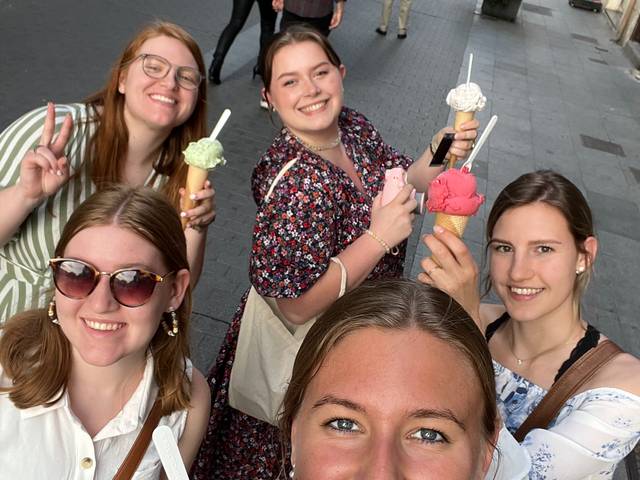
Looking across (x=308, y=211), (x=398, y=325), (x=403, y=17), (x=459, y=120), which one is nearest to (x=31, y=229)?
(x=308, y=211)

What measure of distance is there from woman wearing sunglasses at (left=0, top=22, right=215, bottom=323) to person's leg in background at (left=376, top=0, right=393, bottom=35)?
403 inches

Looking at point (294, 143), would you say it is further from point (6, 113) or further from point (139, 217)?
point (6, 113)

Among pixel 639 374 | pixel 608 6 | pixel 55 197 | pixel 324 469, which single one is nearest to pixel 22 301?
pixel 55 197

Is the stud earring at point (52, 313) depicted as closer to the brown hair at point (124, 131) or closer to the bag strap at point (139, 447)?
the bag strap at point (139, 447)

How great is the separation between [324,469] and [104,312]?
101 centimetres

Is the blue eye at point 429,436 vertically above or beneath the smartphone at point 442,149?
beneath

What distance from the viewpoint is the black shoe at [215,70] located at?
8.49 m

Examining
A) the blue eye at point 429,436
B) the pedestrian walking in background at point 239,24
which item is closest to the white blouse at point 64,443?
the blue eye at point 429,436

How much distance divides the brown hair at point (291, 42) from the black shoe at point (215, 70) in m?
5.93

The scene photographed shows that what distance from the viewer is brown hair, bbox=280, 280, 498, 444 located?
171 centimetres

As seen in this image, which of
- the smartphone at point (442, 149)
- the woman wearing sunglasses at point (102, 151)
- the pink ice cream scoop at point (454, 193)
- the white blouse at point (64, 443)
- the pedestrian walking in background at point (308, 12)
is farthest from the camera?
the pedestrian walking in background at point (308, 12)

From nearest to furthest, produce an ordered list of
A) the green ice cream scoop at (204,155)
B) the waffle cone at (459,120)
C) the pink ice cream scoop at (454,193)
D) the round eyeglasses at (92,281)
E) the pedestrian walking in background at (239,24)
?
the round eyeglasses at (92,281)
the pink ice cream scoop at (454,193)
the green ice cream scoop at (204,155)
the waffle cone at (459,120)
the pedestrian walking in background at (239,24)

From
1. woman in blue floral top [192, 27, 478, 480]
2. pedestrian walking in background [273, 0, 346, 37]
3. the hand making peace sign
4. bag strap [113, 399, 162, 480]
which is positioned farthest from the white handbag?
pedestrian walking in background [273, 0, 346, 37]

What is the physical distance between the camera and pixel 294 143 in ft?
8.93
